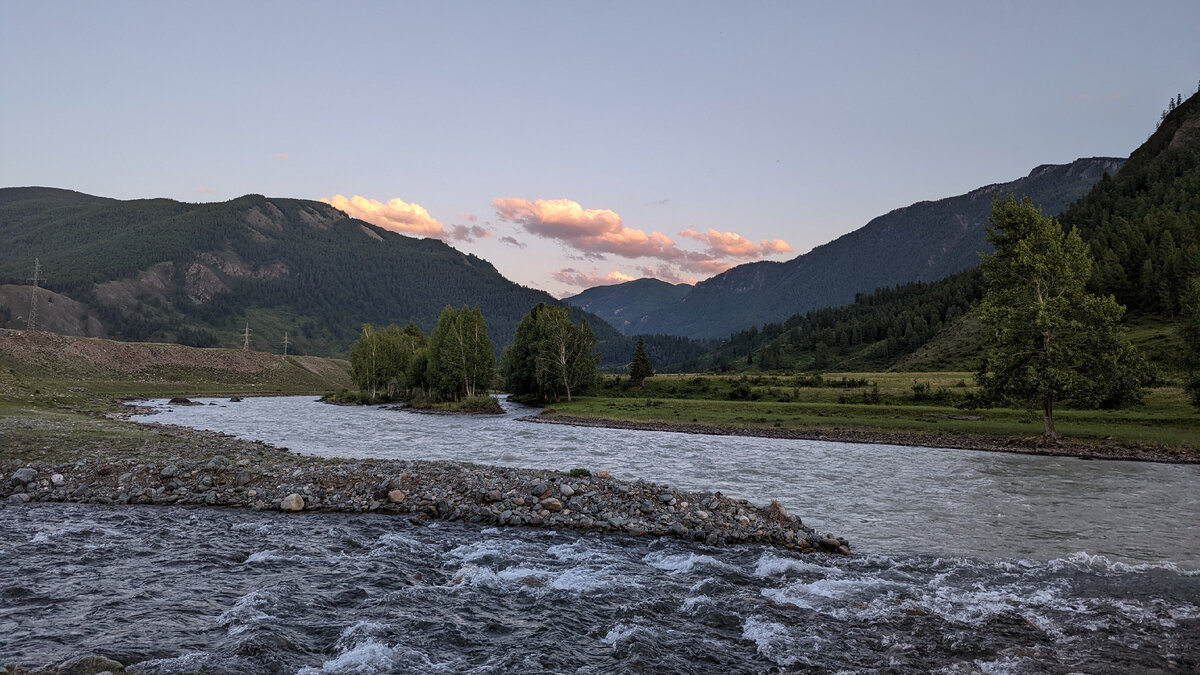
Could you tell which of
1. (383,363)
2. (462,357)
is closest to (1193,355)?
(462,357)

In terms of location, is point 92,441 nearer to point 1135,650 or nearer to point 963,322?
point 1135,650

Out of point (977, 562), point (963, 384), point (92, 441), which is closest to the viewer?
point (977, 562)

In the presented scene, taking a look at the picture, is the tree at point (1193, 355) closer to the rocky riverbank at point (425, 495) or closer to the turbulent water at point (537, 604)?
the turbulent water at point (537, 604)

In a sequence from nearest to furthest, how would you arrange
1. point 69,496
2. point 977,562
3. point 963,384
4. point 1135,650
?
point 1135,650 → point 977,562 → point 69,496 → point 963,384

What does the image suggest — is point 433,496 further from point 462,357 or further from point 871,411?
point 462,357

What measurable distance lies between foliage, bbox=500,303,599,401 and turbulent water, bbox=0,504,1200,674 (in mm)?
84319

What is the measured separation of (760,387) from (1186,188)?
182m

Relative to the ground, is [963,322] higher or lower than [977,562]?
higher

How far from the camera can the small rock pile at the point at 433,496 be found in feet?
68.4

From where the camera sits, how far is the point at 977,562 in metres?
18.0

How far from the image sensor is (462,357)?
336ft

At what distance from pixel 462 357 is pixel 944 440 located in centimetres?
7416

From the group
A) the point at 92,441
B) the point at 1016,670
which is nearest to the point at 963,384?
the point at 1016,670

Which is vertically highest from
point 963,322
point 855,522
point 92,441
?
point 963,322
